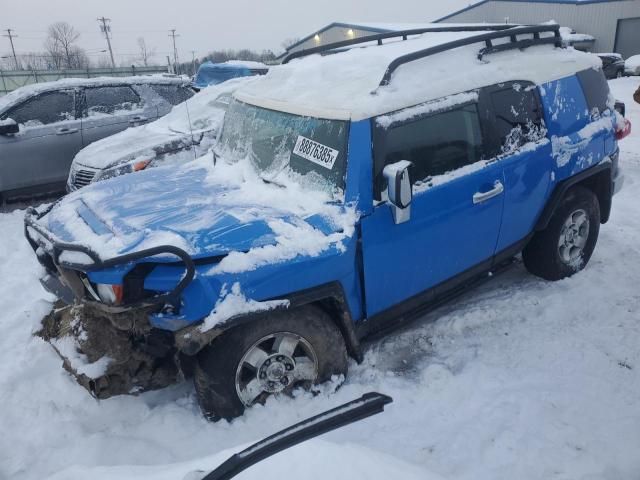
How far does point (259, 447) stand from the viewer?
1.52 meters

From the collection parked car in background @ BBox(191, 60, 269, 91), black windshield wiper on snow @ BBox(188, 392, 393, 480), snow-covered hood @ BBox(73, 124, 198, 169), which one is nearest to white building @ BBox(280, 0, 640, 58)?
parked car in background @ BBox(191, 60, 269, 91)

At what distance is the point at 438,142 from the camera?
3314 mm

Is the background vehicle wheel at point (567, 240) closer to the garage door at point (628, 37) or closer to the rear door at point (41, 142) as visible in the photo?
the rear door at point (41, 142)

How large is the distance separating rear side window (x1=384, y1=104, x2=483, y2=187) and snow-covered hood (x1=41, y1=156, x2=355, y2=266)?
57cm

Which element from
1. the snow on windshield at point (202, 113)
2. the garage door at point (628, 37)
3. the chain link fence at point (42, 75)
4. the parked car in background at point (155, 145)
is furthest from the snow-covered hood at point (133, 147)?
the garage door at point (628, 37)

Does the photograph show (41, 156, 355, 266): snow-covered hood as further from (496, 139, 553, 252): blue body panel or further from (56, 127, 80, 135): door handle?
(56, 127, 80, 135): door handle

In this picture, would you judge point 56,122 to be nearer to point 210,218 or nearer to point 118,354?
point 210,218

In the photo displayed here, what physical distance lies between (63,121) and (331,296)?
6.56 metres

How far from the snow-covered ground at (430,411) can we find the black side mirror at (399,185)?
1.21 m

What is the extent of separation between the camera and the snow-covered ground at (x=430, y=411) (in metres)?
2.54

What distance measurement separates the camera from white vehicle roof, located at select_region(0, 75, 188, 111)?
7410 mm

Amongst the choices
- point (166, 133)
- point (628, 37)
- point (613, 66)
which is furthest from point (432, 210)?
point (628, 37)

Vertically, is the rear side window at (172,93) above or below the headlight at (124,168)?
above

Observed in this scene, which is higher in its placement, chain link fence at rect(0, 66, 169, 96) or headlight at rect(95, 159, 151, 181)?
chain link fence at rect(0, 66, 169, 96)
